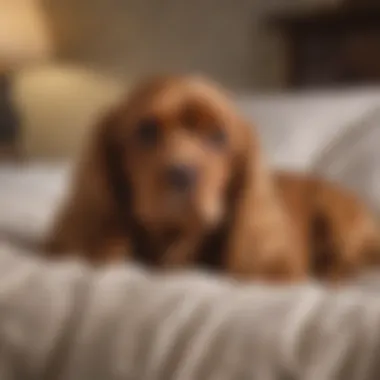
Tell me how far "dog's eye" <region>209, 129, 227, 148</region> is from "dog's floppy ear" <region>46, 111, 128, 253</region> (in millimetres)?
124

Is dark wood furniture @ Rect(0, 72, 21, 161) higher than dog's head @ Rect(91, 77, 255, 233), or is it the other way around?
dog's head @ Rect(91, 77, 255, 233)

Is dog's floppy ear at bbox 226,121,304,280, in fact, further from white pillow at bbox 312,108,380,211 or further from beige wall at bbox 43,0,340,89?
beige wall at bbox 43,0,340,89

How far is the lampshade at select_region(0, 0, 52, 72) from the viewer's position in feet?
8.91

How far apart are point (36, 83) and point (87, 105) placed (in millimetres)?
237

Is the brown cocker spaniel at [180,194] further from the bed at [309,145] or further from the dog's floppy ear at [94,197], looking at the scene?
the bed at [309,145]

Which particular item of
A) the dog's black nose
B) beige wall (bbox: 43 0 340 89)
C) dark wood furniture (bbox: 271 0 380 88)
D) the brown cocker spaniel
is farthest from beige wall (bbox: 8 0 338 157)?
the dog's black nose

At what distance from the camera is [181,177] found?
99 centimetres

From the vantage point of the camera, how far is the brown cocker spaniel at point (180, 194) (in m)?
1.00

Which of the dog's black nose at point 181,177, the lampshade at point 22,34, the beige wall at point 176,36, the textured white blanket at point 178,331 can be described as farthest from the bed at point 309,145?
the lampshade at point 22,34

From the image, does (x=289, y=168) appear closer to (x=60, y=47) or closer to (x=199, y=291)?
(x=199, y=291)

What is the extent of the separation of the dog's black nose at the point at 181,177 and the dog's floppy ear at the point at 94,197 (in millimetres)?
100

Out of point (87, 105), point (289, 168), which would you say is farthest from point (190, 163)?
point (87, 105)

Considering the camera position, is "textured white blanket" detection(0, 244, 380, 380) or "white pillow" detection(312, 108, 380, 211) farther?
"white pillow" detection(312, 108, 380, 211)

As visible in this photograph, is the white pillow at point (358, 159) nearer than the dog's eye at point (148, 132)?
No
